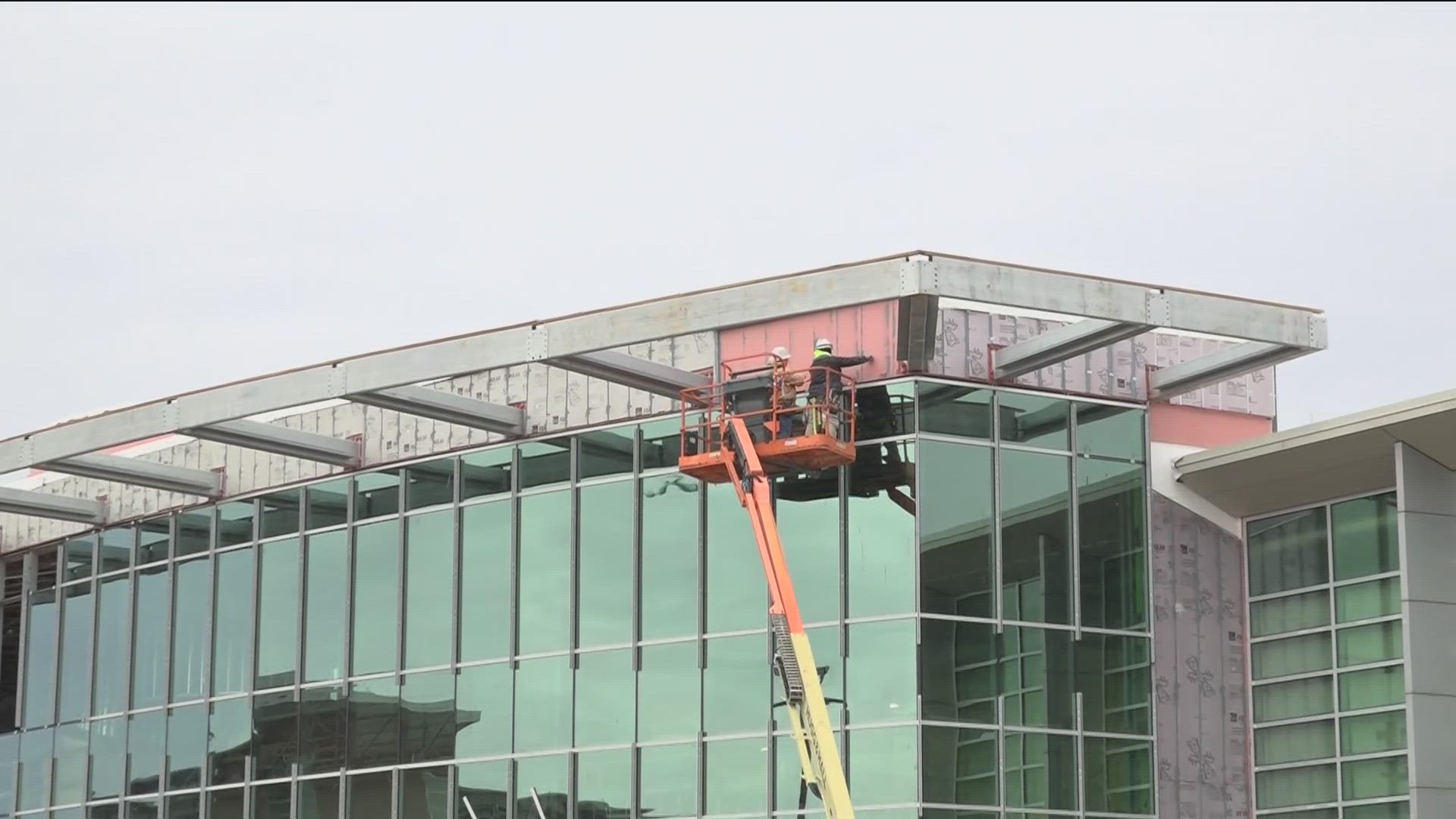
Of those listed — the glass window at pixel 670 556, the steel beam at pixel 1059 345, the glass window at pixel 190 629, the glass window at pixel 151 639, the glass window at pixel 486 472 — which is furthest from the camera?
the glass window at pixel 151 639

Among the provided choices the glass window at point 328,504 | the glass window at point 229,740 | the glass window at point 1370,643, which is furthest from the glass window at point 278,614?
the glass window at point 1370,643

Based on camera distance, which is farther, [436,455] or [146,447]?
[146,447]

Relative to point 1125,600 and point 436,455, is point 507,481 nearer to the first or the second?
point 436,455

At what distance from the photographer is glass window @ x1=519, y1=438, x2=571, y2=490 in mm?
33688

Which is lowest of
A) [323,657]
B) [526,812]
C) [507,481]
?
[526,812]

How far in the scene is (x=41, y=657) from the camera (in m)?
40.9

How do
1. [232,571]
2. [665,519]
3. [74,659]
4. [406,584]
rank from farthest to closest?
[74,659]
[232,571]
[406,584]
[665,519]

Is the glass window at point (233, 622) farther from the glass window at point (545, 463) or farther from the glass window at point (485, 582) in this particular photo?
the glass window at point (545, 463)

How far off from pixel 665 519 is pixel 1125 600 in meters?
6.76

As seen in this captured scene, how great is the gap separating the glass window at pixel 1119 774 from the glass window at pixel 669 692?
5550 mm

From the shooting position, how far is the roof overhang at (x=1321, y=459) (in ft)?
98.3

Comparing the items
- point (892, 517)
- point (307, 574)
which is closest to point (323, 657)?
point (307, 574)

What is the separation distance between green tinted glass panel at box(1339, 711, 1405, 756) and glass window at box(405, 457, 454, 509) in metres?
13.9

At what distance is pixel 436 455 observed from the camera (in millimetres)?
35188
